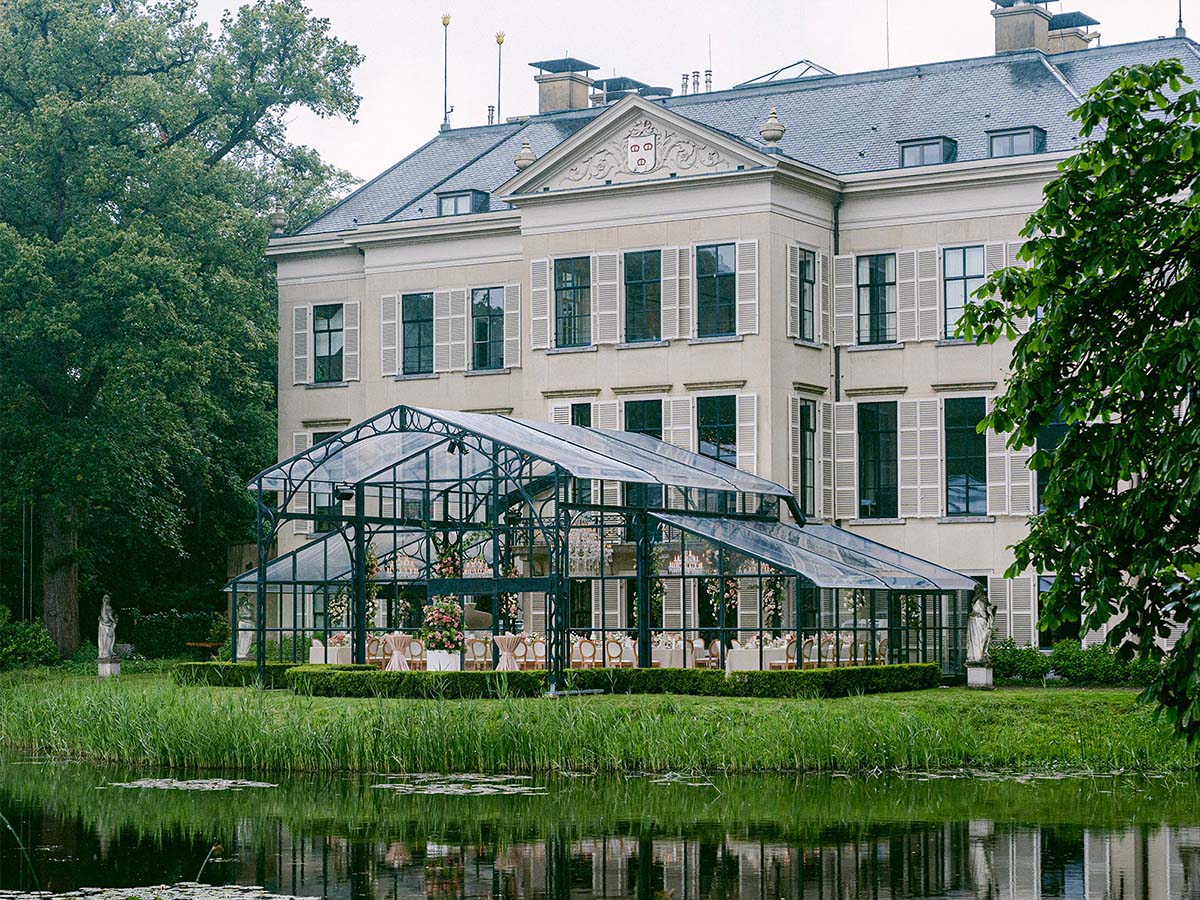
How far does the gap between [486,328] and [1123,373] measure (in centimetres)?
2787

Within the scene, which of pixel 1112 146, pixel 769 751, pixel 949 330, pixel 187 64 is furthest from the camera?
pixel 187 64

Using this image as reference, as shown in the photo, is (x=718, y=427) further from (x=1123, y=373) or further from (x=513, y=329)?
(x=1123, y=373)

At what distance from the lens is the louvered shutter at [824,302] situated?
108 ft

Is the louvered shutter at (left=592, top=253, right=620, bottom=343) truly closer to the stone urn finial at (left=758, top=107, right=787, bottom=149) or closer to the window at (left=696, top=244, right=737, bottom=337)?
the window at (left=696, top=244, right=737, bottom=337)

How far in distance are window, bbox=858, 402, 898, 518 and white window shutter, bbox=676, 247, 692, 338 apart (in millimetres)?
3510

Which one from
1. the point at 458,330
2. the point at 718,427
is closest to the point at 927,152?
the point at 718,427

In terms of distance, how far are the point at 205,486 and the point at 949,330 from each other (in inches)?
698

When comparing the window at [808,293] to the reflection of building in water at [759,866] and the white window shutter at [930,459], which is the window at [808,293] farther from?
the reflection of building in water at [759,866]

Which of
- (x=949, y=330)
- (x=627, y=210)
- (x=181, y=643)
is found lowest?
(x=181, y=643)

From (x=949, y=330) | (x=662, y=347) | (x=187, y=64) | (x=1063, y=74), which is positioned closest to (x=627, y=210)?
(x=662, y=347)

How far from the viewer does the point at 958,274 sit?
31.9 metres

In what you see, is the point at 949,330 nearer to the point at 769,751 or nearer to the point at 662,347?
the point at 662,347

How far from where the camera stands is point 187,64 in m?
38.0

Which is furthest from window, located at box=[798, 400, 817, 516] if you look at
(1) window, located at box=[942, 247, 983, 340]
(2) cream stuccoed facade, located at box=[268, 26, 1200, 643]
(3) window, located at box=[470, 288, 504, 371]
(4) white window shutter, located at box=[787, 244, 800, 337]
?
(3) window, located at box=[470, 288, 504, 371]
